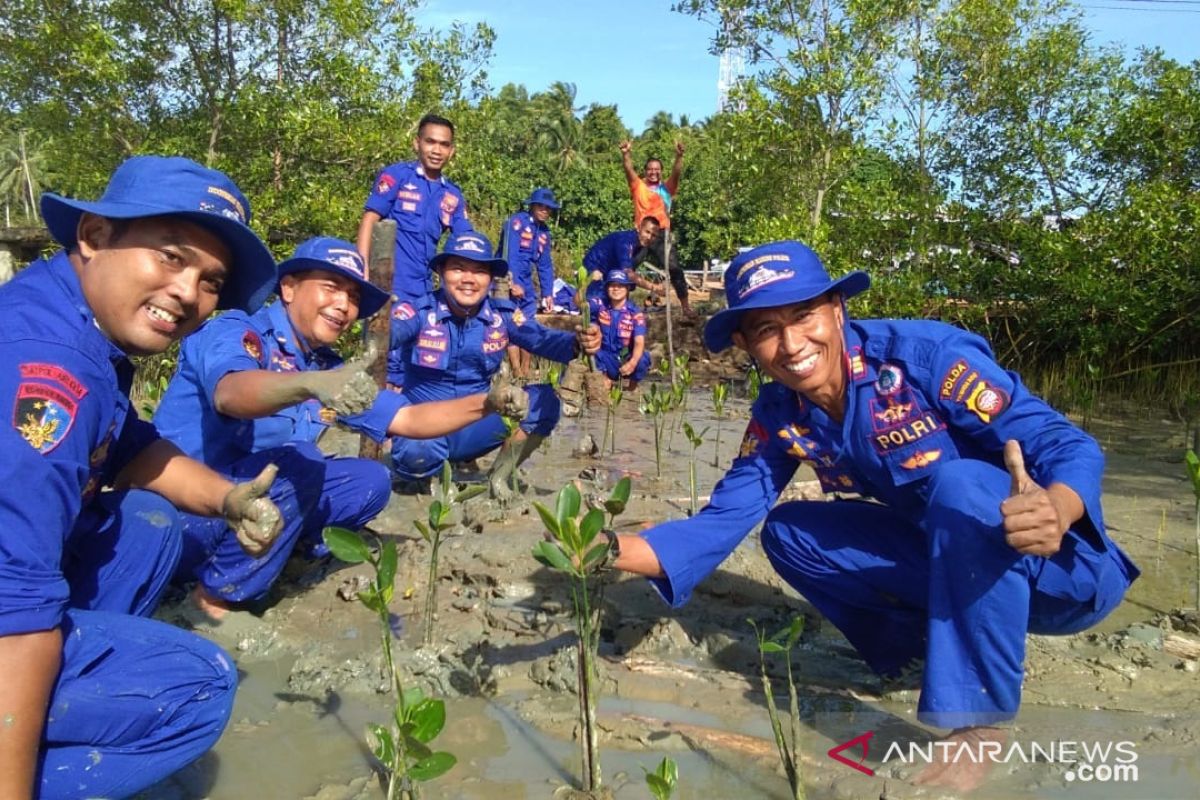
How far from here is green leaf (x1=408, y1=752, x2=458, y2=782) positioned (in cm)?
176

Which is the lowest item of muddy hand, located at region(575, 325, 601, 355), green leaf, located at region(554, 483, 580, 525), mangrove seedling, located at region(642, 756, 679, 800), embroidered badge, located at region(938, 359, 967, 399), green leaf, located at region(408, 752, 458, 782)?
mangrove seedling, located at region(642, 756, 679, 800)

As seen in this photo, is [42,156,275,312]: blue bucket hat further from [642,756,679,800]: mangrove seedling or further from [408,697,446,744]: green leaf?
[642,756,679,800]: mangrove seedling

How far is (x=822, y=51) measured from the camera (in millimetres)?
9062

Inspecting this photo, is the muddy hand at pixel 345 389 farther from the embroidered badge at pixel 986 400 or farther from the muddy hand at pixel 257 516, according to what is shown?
the embroidered badge at pixel 986 400

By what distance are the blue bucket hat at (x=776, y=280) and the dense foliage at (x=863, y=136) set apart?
6.30m

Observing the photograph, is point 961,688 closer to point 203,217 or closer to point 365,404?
point 365,404

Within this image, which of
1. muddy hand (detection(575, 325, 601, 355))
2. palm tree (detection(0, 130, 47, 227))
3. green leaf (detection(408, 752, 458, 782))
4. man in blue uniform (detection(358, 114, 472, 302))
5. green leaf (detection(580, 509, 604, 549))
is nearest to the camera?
green leaf (detection(408, 752, 458, 782))

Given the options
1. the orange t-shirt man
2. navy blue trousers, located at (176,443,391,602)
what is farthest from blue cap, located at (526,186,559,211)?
navy blue trousers, located at (176,443,391,602)

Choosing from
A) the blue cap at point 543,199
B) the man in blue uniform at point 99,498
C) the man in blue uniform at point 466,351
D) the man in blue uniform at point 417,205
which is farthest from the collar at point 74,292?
the blue cap at point 543,199

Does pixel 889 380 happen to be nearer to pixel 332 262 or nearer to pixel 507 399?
pixel 507 399

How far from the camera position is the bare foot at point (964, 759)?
2199mm

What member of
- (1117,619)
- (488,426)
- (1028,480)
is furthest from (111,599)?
(1117,619)

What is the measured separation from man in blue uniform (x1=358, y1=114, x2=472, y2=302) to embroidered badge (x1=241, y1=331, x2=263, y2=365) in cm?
305

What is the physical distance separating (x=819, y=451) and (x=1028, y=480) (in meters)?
0.75
